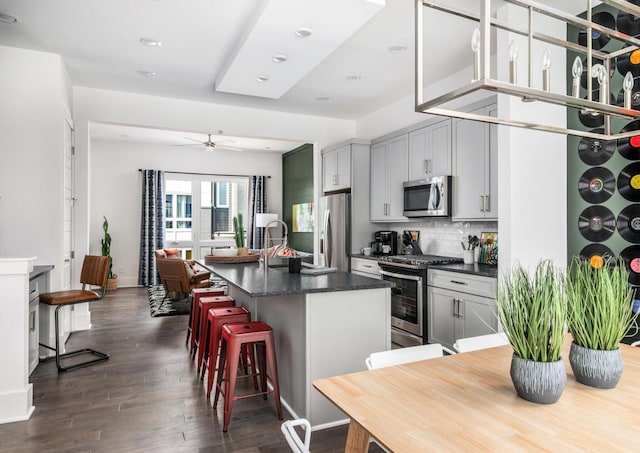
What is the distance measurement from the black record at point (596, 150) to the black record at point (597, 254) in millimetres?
635

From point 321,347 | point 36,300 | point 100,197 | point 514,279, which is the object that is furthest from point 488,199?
point 100,197

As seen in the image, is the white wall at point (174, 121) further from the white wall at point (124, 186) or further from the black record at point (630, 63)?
the black record at point (630, 63)

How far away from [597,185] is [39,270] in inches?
185

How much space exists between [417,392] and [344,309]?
4.47 ft

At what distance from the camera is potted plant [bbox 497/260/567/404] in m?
1.18

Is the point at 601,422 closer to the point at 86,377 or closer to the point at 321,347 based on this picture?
the point at 321,347

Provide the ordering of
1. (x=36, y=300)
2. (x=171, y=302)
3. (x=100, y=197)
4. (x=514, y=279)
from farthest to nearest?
(x=100, y=197) < (x=171, y=302) < (x=36, y=300) < (x=514, y=279)

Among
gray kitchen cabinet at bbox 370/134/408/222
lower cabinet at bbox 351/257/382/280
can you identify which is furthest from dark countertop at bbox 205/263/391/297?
gray kitchen cabinet at bbox 370/134/408/222

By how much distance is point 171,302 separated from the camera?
660 cm

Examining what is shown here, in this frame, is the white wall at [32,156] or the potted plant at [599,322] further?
the white wall at [32,156]

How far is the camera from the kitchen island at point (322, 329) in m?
2.55

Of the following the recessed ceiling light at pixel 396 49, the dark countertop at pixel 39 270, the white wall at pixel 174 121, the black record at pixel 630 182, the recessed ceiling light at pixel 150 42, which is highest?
the recessed ceiling light at pixel 396 49

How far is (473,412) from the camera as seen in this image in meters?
1.17

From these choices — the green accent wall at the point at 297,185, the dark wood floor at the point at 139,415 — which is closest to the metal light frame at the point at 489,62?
the dark wood floor at the point at 139,415
